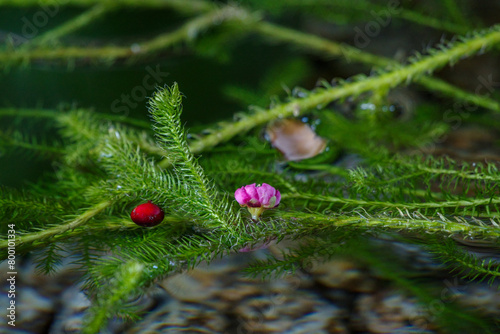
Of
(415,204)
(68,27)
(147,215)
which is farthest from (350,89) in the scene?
(68,27)

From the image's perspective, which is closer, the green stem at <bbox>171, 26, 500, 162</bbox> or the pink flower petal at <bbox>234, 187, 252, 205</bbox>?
the pink flower petal at <bbox>234, 187, 252, 205</bbox>

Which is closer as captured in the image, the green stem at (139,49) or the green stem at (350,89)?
the green stem at (350,89)

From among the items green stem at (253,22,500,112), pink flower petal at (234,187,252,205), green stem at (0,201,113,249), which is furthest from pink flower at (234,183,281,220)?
green stem at (253,22,500,112)

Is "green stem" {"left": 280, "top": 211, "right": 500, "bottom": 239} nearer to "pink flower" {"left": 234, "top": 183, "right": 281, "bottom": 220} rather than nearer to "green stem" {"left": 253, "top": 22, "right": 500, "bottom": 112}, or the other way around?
"pink flower" {"left": 234, "top": 183, "right": 281, "bottom": 220}

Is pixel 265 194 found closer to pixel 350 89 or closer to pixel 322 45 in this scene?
pixel 350 89

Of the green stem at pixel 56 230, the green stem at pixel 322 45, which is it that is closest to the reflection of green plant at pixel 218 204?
the green stem at pixel 56 230

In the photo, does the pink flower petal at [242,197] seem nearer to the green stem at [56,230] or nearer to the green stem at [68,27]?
the green stem at [56,230]
